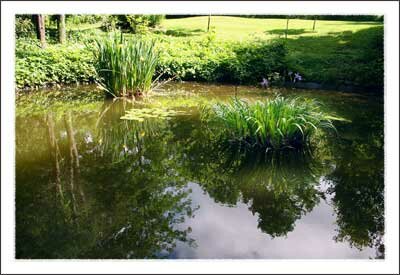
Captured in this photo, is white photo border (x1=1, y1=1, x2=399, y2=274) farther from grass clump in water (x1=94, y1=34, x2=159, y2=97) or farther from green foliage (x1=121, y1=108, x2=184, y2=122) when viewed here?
grass clump in water (x1=94, y1=34, x2=159, y2=97)

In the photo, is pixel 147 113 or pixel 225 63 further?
pixel 225 63

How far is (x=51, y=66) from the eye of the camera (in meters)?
7.77

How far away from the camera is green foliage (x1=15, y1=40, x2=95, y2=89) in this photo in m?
7.45

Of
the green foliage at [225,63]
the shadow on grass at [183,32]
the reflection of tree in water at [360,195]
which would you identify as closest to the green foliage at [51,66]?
the green foliage at [225,63]

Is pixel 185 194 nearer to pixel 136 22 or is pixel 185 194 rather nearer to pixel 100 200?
pixel 100 200

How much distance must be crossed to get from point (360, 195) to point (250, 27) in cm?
1022

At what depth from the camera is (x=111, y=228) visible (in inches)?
120

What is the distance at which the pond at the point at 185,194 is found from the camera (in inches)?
115

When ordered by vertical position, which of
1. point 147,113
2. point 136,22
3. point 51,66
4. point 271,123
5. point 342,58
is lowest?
point 147,113

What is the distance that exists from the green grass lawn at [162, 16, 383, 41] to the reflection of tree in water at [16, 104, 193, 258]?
7323mm

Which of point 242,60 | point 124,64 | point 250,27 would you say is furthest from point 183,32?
point 124,64

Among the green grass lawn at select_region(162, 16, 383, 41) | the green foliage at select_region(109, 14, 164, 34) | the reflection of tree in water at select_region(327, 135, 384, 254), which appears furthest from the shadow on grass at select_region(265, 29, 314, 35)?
the reflection of tree in water at select_region(327, 135, 384, 254)

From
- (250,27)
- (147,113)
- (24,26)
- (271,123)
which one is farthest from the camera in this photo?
(250,27)

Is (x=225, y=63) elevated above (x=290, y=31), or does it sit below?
below
